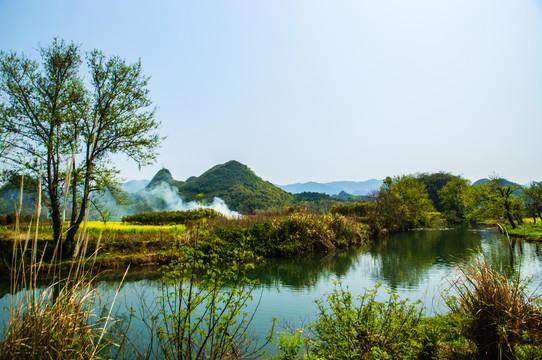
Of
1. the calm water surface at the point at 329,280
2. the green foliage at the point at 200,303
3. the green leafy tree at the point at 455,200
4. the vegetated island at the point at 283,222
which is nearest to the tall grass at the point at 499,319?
the calm water surface at the point at 329,280

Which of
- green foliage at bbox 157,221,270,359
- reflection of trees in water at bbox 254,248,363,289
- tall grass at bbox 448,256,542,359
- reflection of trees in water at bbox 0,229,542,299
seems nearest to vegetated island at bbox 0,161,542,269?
green foliage at bbox 157,221,270,359

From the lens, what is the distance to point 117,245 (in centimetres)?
1179

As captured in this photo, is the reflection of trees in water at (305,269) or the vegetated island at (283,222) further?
the vegetated island at (283,222)

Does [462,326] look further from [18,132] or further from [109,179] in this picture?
[18,132]

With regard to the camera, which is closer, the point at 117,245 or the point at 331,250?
the point at 117,245

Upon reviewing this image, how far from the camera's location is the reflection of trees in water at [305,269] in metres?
9.40

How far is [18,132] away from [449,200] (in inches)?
1907

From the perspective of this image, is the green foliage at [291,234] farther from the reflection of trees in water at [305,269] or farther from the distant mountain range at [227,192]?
the distant mountain range at [227,192]

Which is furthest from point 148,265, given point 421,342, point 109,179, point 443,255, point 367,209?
point 367,209

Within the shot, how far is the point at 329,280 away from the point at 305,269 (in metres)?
2.05

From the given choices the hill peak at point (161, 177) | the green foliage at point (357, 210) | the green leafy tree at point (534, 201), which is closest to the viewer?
the green leafy tree at point (534, 201)

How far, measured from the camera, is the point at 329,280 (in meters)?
9.39

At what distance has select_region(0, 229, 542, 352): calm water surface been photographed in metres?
6.27

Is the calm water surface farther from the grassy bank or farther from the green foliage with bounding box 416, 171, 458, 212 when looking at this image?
the green foliage with bounding box 416, 171, 458, 212
